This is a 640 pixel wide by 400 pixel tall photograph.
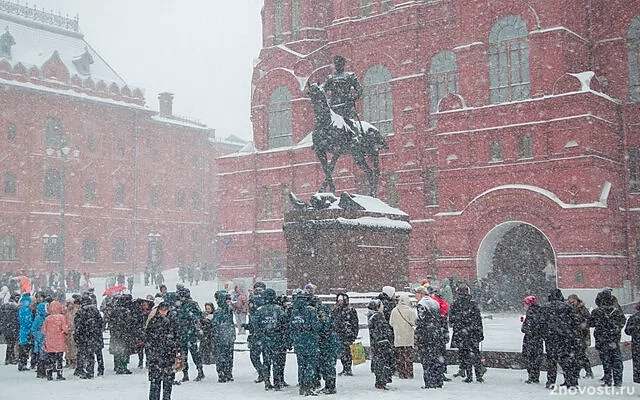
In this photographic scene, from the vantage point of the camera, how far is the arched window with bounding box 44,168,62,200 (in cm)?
4812

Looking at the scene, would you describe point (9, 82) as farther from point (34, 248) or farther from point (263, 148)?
point (263, 148)

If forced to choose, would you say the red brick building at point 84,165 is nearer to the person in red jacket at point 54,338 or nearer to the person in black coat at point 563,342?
the person in red jacket at point 54,338

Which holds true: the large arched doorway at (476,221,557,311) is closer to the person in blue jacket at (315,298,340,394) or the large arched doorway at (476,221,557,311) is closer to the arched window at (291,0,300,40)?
the arched window at (291,0,300,40)

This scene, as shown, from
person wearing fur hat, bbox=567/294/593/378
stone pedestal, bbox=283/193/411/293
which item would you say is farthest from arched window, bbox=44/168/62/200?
person wearing fur hat, bbox=567/294/593/378

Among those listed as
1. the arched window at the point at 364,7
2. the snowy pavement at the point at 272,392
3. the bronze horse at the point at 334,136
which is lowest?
the snowy pavement at the point at 272,392

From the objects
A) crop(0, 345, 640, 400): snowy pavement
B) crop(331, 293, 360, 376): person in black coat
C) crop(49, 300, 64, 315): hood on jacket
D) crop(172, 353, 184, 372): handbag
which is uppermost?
crop(49, 300, 64, 315): hood on jacket

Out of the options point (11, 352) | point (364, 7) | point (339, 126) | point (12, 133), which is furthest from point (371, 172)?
point (12, 133)

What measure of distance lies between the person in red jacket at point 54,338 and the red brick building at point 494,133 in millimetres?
19384

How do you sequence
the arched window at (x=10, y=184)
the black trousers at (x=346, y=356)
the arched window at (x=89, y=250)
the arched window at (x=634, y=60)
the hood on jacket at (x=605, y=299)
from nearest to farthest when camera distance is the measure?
the hood on jacket at (x=605, y=299) < the black trousers at (x=346, y=356) < the arched window at (x=634, y=60) < the arched window at (x=10, y=184) < the arched window at (x=89, y=250)

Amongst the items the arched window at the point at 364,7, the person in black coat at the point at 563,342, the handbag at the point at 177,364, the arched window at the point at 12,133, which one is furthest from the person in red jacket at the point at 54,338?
the arched window at the point at 12,133

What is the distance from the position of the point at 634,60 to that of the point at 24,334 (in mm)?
26233

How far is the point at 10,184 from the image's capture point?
46344mm

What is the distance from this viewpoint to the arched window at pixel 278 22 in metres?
40.8

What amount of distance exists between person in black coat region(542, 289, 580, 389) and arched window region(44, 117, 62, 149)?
44065 mm
